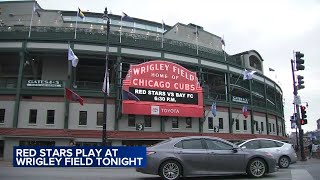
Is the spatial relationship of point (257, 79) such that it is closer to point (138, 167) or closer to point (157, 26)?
point (157, 26)

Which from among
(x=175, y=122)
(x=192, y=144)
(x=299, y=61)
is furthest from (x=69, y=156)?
(x=175, y=122)

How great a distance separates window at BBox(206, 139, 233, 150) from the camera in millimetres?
12340

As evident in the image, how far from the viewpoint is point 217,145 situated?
12.4 m

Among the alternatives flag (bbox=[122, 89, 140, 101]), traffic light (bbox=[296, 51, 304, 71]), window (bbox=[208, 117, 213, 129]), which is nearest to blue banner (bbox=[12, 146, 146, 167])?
traffic light (bbox=[296, 51, 304, 71])

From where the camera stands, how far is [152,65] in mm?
38375

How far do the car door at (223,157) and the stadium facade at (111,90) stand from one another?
2421 centimetres

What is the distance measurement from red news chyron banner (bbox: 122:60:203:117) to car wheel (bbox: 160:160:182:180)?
23556 millimetres

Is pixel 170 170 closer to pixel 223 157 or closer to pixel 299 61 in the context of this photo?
pixel 223 157

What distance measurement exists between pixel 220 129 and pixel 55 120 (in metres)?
19.6

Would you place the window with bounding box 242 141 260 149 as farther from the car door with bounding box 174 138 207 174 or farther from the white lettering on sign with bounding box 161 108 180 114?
the white lettering on sign with bounding box 161 108 180 114

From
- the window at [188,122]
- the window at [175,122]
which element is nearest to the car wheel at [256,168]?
the window at [175,122]

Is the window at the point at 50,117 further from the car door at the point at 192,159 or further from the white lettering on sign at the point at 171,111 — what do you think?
the car door at the point at 192,159

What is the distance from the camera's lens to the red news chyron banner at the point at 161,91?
36812mm

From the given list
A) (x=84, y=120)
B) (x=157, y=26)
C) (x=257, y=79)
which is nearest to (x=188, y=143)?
(x=84, y=120)
